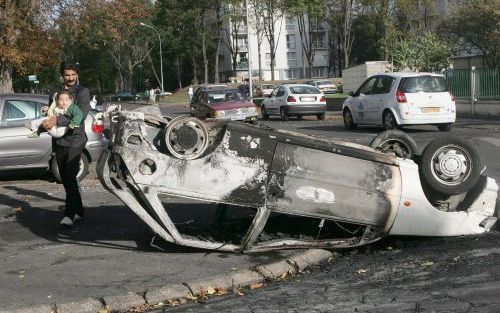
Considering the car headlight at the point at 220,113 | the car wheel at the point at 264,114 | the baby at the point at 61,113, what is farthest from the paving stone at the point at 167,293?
the car wheel at the point at 264,114

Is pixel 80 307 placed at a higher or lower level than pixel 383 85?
lower

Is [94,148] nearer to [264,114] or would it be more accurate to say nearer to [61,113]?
[61,113]

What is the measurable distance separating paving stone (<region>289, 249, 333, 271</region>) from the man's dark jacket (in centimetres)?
298

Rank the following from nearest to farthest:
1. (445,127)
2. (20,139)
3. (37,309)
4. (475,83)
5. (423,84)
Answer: (37,309)
(20,139)
(423,84)
(445,127)
(475,83)

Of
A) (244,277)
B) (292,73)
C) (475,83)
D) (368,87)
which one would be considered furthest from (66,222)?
(292,73)

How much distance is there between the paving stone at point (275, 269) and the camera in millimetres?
5641

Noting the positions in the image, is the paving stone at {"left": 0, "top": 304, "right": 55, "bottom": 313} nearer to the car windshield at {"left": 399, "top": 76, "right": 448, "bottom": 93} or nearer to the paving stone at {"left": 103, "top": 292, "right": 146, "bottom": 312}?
the paving stone at {"left": 103, "top": 292, "right": 146, "bottom": 312}

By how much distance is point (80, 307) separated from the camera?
493 centimetres

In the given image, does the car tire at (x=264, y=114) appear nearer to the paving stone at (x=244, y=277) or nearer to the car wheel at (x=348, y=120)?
the car wheel at (x=348, y=120)

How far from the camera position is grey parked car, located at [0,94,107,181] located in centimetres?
1080

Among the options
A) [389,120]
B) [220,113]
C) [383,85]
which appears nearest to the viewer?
[389,120]

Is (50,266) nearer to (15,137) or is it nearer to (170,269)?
(170,269)

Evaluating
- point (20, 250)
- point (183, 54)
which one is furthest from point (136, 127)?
point (183, 54)

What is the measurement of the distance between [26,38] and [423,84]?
43.9ft
